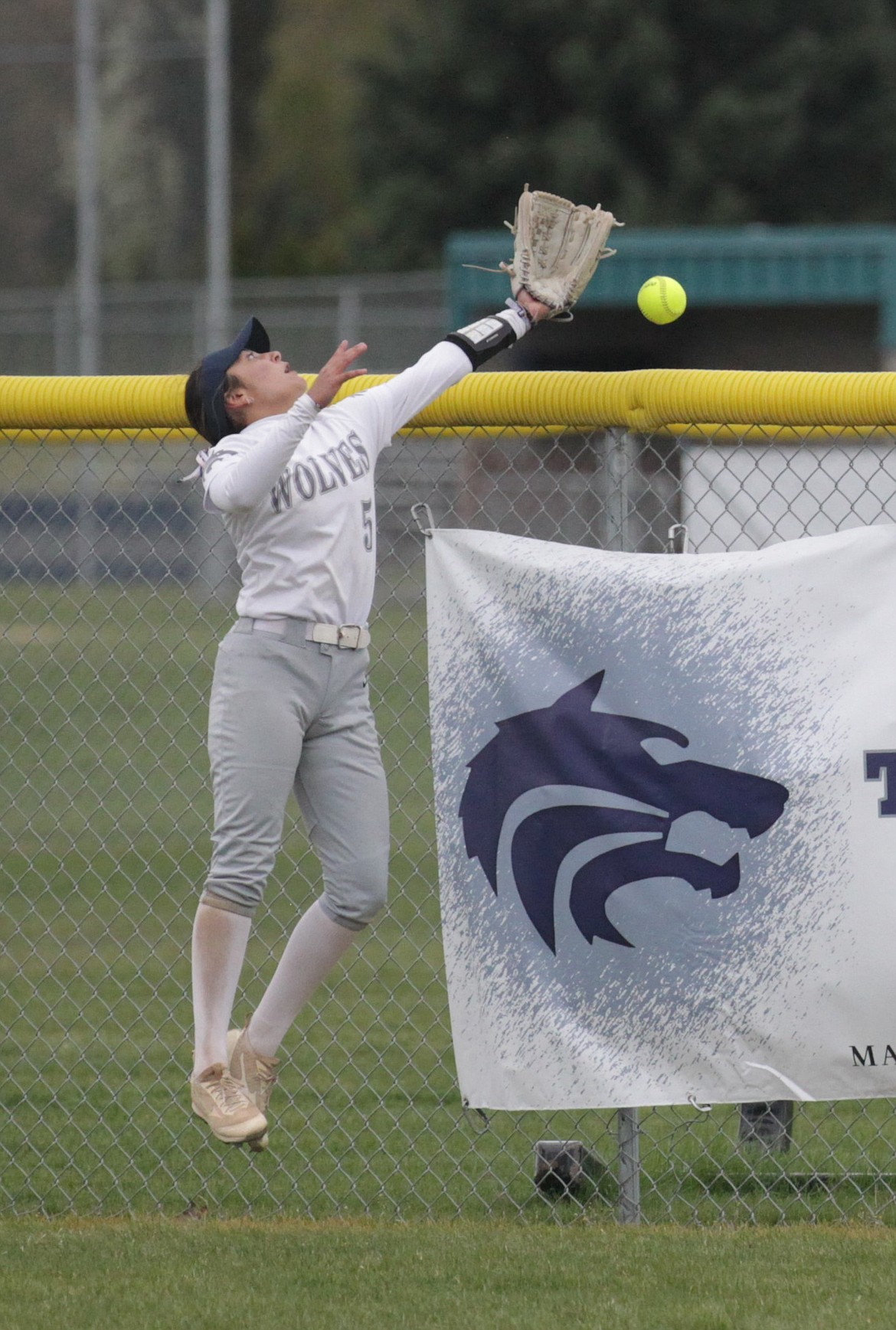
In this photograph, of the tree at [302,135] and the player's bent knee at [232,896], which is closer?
the player's bent knee at [232,896]

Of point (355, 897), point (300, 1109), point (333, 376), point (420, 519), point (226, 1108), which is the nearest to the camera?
point (333, 376)

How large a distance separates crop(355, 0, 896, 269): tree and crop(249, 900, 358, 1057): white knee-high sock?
95.2ft

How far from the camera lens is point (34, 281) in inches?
1115

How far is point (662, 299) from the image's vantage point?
3.89 meters

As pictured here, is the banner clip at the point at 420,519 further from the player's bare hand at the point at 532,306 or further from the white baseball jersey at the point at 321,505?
the player's bare hand at the point at 532,306

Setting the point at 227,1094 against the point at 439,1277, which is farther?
the point at 227,1094

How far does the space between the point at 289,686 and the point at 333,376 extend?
0.67 m

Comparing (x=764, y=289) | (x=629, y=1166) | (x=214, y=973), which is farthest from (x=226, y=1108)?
(x=764, y=289)

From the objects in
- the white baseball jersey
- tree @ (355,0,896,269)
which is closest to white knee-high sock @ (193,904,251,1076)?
the white baseball jersey

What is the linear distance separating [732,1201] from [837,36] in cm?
3202

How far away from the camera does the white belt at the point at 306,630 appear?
3.84 m

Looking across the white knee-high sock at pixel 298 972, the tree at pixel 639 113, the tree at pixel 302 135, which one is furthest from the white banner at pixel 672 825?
the tree at pixel 302 135

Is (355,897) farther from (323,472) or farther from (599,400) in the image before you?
(599,400)

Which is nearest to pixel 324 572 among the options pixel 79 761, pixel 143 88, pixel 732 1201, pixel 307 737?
pixel 307 737
